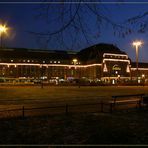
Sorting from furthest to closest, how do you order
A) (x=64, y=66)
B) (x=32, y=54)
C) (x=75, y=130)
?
(x=64, y=66)
(x=32, y=54)
(x=75, y=130)

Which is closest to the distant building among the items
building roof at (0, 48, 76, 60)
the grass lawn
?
building roof at (0, 48, 76, 60)

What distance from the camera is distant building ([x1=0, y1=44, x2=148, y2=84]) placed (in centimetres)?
13225

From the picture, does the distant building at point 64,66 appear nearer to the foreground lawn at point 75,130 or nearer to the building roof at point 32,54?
the building roof at point 32,54

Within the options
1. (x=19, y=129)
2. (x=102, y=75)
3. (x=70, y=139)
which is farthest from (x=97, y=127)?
(x=102, y=75)

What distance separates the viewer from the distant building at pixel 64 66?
434ft

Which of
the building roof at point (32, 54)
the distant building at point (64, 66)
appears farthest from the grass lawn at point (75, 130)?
the building roof at point (32, 54)

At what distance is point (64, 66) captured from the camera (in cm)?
14262

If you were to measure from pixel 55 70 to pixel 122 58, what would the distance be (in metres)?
32.2

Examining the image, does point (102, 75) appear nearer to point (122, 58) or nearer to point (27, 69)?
point (122, 58)

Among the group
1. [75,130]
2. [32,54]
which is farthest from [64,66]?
[75,130]

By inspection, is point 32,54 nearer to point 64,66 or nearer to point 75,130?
point 64,66

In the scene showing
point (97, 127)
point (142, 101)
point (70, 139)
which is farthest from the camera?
point (142, 101)

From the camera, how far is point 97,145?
10.1 metres

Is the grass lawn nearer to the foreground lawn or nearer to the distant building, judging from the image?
the foreground lawn
